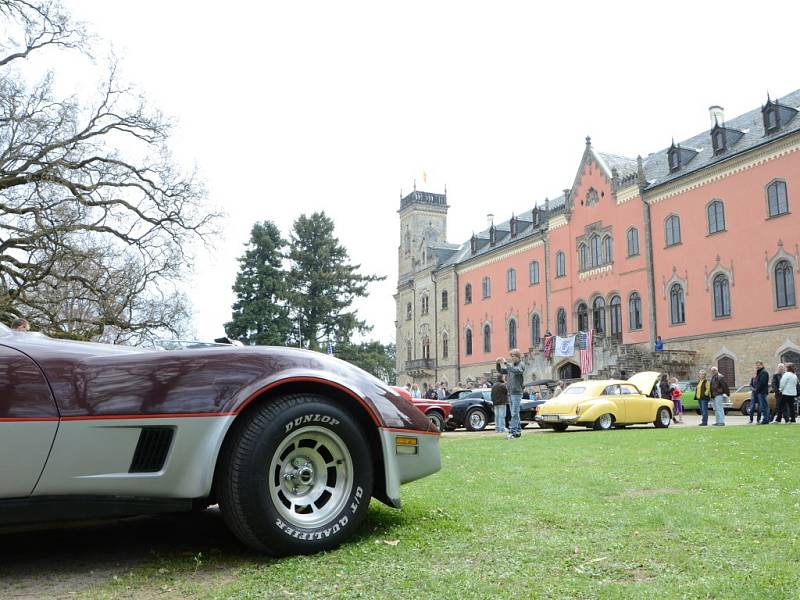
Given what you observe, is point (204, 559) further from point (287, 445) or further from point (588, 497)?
point (588, 497)

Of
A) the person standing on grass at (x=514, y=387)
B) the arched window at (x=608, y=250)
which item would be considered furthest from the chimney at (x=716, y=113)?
the person standing on grass at (x=514, y=387)

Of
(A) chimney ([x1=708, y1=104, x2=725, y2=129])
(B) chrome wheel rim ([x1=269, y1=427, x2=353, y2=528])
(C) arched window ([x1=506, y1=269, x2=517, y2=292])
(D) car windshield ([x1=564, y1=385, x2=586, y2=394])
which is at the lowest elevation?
(B) chrome wheel rim ([x1=269, y1=427, x2=353, y2=528])

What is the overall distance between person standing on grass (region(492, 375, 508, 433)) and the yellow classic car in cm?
191

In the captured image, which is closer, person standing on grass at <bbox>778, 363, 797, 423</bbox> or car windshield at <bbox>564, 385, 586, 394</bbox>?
person standing on grass at <bbox>778, 363, 797, 423</bbox>

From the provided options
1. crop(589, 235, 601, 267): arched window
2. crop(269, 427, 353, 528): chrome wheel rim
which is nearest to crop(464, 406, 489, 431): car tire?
crop(269, 427, 353, 528): chrome wheel rim

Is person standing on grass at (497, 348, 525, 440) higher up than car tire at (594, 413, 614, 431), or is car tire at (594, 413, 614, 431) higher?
person standing on grass at (497, 348, 525, 440)

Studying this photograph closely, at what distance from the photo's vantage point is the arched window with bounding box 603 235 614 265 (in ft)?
140

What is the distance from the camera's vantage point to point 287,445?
3.77m

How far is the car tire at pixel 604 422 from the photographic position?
18172 millimetres

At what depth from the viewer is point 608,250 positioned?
43156 mm

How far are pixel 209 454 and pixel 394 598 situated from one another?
48.9 inches

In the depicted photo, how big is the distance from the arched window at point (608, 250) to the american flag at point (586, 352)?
5.40 meters

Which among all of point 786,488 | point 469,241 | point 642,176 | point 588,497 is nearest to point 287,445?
point 588,497

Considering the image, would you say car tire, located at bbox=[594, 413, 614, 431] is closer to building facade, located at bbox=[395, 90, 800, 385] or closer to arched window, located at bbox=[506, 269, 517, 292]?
building facade, located at bbox=[395, 90, 800, 385]
